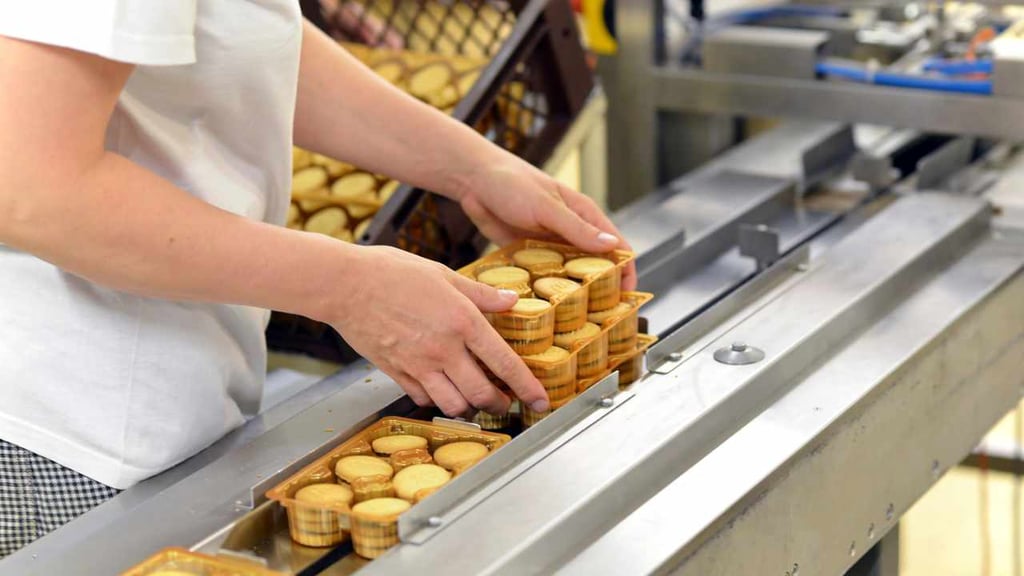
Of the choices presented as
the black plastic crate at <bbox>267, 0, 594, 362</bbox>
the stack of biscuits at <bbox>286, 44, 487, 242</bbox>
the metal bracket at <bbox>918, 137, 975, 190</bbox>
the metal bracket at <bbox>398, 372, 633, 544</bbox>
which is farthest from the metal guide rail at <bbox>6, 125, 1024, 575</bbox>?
the stack of biscuits at <bbox>286, 44, 487, 242</bbox>

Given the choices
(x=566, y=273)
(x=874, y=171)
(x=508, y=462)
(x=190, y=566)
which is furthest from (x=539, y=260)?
(x=874, y=171)

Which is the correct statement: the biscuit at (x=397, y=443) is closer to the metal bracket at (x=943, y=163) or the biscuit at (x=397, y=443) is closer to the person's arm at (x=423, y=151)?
the person's arm at (x=423, y=151)

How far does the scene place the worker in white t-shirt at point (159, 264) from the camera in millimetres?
893

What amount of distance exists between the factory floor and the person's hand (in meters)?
1.34

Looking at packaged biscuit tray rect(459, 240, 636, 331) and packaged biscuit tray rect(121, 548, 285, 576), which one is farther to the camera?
packaged biscuit tray rect(459, 240, 636, 331)

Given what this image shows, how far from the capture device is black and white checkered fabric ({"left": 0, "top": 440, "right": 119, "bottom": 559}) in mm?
1119

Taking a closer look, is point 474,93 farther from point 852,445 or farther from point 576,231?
point 852,445

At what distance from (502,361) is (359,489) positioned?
18cm

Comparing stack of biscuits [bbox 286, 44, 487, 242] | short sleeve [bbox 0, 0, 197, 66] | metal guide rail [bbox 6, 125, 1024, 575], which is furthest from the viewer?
stack of biscuits [bbox 286, 44, 487, 242]

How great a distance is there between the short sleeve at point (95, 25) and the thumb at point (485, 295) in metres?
0.33

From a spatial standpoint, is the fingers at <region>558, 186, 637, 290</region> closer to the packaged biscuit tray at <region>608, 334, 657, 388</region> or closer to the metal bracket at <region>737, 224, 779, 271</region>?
the packaged biscuit tray at <region>608, 334, 657, 388</region>

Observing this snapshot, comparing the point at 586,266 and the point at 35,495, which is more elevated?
the point at 586,266

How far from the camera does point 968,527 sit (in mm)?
2631

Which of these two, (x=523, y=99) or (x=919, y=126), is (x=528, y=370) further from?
(x=919, y=126)
